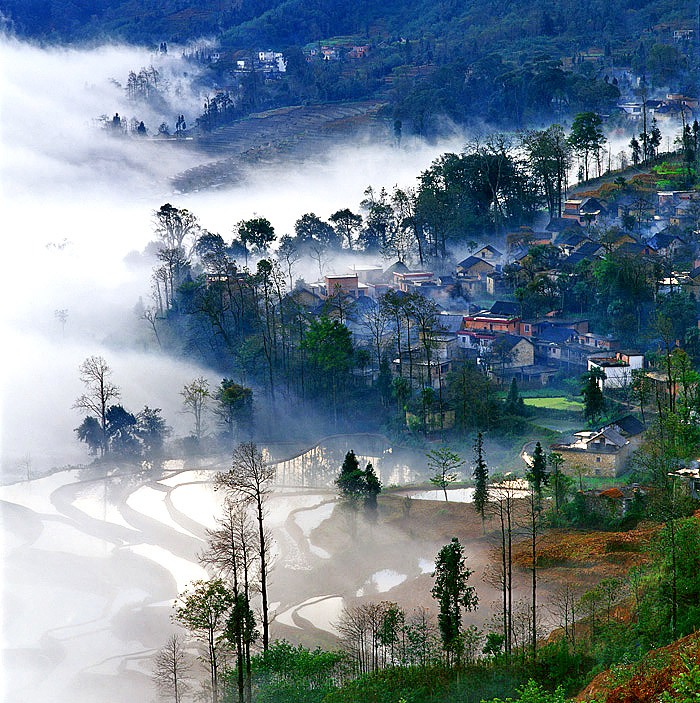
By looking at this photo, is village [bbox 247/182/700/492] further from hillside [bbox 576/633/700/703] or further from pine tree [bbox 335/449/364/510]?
hillside [bbox 576/633/700/703]

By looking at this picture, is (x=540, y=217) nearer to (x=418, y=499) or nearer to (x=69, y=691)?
(x=418, y=499)

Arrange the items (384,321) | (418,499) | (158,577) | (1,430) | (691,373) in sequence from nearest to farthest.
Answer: (158,577) → (418,499) → (691,373) → (1,430) → (384,321)

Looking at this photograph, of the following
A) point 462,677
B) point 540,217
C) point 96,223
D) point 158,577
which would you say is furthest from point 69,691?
point 96,223

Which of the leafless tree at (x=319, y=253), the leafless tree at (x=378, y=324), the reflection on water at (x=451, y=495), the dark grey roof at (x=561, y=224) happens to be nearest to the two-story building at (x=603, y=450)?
the reflection on water at (x=451, y=495)

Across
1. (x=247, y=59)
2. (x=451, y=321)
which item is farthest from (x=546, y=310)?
(x=247, y=59)

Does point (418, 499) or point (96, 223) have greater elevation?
point (96, 223)

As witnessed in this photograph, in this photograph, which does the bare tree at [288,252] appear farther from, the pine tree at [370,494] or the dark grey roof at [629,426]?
the pine tree at [370,494]
